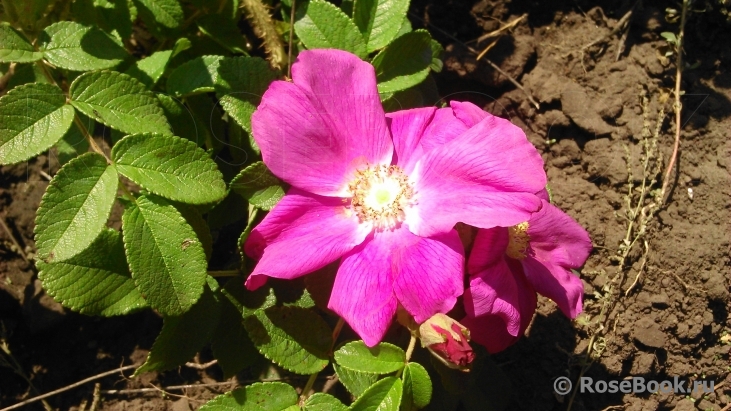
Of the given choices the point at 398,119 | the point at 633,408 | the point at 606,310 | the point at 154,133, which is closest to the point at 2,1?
the point at 154,133

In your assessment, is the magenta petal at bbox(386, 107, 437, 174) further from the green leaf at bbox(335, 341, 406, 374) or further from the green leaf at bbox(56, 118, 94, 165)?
the green leaf at bbox(56, 118, 94, 165)


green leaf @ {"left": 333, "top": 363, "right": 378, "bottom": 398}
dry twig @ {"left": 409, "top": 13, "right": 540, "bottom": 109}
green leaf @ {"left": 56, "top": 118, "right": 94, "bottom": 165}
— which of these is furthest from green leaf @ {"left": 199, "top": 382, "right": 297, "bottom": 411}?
dry twig @ {"left": 409, "top": 13, "right": 540, "bottom": 109}

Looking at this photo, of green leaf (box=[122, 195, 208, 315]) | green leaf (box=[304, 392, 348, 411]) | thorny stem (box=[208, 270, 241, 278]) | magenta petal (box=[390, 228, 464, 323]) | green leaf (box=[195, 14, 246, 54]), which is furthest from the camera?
green leaf (box=[195, 14, 246, 54])

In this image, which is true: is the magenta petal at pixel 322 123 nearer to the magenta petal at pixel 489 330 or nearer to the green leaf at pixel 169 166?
the green leaf at pixel 169 166

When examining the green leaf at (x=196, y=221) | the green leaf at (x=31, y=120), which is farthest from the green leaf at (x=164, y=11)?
the green leaf at (x=196, y=221)

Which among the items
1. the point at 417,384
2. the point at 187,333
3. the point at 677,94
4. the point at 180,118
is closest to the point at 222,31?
the point at 180,118
